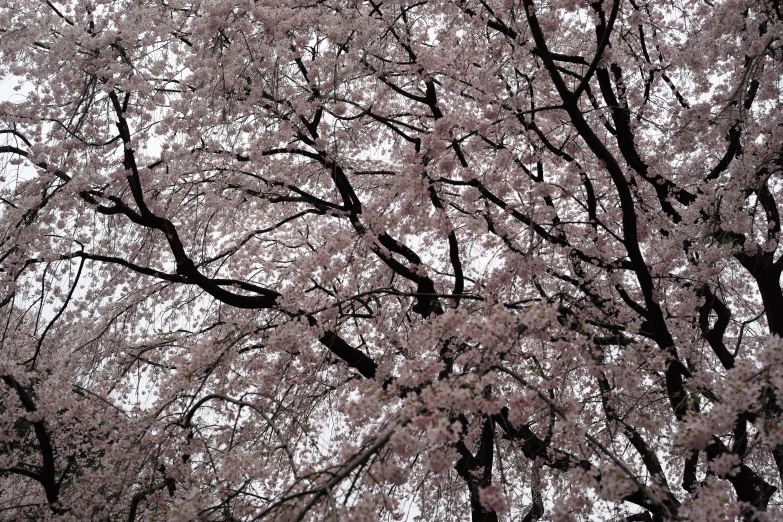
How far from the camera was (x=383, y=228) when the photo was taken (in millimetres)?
4590

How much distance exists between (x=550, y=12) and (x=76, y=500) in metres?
5.89

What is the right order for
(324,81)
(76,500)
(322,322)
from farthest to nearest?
1. (324,81)
2. (76,500)
3. (322,322)

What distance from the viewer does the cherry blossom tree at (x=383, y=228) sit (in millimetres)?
4312

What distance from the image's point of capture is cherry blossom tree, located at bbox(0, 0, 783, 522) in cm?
431

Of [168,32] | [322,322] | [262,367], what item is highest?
[168,32]

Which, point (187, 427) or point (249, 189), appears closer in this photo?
point (187, 427)

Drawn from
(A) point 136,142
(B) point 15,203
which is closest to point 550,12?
(A) point 136,142

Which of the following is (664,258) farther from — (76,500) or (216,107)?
(76,500)

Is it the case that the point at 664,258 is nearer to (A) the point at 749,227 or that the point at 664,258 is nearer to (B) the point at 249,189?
(A) the point at 749,227

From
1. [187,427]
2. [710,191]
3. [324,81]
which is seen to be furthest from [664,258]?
[187,427]

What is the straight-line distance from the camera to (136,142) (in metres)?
6.64

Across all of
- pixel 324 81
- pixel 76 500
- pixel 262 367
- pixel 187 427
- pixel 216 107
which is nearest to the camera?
pixel 187 427

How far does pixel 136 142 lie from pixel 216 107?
1.35 metres

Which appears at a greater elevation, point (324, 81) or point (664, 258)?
point (324, 81)
